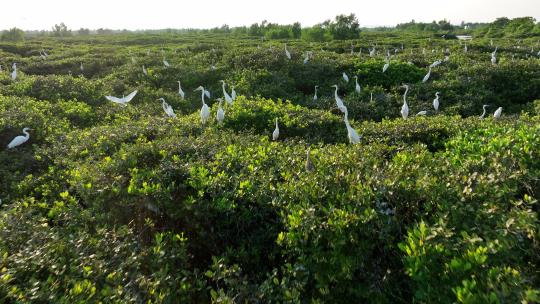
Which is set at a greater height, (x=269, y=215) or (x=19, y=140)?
(x=19, y=140)

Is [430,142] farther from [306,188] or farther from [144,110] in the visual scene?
[144,110]

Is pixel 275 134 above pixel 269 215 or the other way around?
above

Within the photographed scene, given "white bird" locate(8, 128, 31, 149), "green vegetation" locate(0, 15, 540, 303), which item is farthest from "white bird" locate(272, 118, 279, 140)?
"white bird" locate(8, 128, 31, 149)

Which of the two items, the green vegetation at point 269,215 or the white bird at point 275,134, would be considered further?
the white bird at point 275,134

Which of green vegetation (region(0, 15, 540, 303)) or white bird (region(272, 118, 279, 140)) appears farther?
white bird (region(272, 118, 279, 140))

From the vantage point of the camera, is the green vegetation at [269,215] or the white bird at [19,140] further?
the white bird at [19,140]

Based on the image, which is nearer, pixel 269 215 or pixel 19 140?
pixel 269 215

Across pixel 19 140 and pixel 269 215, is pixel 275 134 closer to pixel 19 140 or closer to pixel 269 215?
pixel 269 215

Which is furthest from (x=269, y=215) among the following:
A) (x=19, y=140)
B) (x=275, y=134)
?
(x=19, y=140)

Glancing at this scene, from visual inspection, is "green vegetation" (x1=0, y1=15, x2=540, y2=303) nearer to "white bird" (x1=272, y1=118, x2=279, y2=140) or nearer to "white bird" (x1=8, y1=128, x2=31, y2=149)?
"white bird" (x1=8, y1=128, x2=31, y2=149)

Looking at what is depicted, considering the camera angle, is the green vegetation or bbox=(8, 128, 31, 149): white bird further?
bbox=(8, 128, 31, 149): white bird

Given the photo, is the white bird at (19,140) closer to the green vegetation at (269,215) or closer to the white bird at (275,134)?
the green vegetation at (269,215)

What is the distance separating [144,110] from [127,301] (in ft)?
29.3

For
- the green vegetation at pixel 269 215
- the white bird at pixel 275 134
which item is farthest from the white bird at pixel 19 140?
the white bird at pixel 275 134
